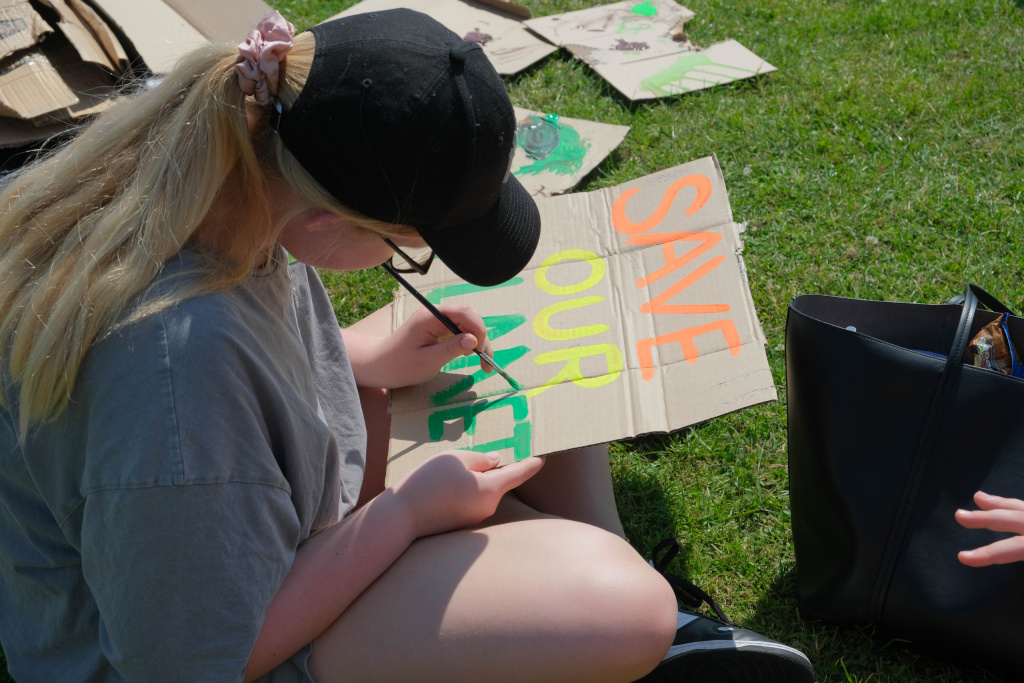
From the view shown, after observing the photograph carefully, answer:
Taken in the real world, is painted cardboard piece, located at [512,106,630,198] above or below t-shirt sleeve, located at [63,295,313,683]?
below

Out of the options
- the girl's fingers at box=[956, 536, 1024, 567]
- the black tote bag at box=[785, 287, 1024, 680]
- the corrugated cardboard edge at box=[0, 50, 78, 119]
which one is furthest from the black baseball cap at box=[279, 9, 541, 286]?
the corrugated cardboard edge at box=[0, 50, 78, 119]

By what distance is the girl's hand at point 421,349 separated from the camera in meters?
1.52

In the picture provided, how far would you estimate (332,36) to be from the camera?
0.94m

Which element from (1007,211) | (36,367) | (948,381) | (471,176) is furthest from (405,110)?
(1007,211)

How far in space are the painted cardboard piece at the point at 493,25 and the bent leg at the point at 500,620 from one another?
220cm

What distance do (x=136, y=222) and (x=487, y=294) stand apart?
89cm

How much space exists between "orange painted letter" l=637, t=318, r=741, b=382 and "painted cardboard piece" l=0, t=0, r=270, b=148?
1582 millimetres

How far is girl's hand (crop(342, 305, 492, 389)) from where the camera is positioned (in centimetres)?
152

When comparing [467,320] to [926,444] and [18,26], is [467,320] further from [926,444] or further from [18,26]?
[18,26]


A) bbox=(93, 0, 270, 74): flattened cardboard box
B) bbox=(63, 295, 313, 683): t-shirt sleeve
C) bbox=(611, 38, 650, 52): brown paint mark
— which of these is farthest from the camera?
bbox=(611, 38, 650, 52): brown paint mark

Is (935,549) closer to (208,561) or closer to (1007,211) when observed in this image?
(208,561)

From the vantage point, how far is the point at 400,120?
91 cm

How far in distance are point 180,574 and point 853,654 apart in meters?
1.12

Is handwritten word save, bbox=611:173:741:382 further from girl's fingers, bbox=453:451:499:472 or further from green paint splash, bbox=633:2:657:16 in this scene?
green paint splash, bbox=633:2:657:16
